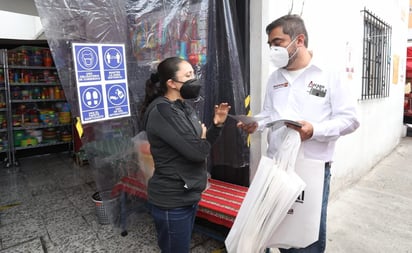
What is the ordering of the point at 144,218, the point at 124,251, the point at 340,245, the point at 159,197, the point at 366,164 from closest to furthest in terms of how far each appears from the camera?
the point at 159,197 → the point at 124,251 → the point at 340,245 → the point at 144,218 → the point at 366,164

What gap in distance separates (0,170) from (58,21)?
4068 mm

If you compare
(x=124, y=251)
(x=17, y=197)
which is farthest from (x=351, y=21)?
(x=17, y=197)

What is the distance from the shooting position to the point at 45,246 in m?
2.47

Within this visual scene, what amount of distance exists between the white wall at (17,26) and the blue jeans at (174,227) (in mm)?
6542

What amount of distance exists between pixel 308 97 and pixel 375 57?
11.0 ft

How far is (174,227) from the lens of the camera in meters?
1.46

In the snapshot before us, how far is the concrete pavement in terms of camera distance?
8.38 ft

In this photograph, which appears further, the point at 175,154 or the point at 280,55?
the point at 280,55

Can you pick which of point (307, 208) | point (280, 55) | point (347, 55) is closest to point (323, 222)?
point (307, 208)

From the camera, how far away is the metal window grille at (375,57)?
3.82m

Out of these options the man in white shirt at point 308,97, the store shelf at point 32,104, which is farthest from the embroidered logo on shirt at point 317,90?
the store shelf at point 32,104

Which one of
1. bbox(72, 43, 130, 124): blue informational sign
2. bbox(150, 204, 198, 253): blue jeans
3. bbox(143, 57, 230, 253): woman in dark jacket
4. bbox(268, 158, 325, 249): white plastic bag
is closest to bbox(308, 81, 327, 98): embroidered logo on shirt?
bbox(268, 158, 325, 249): white plastic bag

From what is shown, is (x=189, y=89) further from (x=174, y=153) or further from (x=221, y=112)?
(x=174, y=153)

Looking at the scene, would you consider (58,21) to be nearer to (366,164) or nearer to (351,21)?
(351,21)
